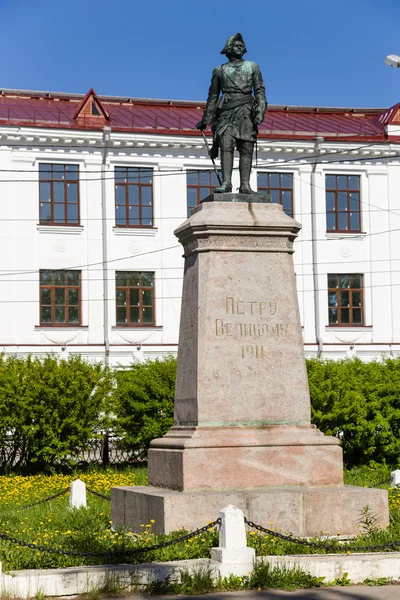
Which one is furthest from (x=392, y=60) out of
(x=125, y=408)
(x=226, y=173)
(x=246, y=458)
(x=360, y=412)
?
(x=246, y=458)

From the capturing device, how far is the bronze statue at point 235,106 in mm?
13109

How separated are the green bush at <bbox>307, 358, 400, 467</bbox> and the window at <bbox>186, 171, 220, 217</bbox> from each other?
1487cm

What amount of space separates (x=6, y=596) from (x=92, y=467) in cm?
1646

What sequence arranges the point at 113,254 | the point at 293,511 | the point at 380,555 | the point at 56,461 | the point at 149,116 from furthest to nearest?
the point at 149,116
the point at 113,254
the point at 56,461
the point at 293,511
the point at 380,555

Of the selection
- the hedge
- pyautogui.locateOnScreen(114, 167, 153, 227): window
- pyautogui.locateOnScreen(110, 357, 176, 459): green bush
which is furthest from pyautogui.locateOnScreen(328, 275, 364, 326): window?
pyautogui.locateOnScreen(110, 357, 176, 459): green bush

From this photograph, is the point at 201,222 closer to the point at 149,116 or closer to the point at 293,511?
the point at 293,511

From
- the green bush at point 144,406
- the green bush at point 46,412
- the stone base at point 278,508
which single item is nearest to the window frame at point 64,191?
the green bush at point 144,406

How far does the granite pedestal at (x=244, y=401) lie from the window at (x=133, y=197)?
25676mm

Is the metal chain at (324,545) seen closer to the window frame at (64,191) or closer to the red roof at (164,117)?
the window frame at (64,191)

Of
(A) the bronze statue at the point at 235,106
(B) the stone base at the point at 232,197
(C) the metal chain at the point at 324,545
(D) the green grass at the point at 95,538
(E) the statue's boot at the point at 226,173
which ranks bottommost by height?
(D) the green grass at the point at 95,538

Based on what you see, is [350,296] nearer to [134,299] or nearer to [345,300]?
[345,300]

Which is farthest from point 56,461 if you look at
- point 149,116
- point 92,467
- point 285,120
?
point 285,120

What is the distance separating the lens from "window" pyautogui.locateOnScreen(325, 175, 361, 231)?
132ft

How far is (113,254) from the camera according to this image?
38062 millimetres
